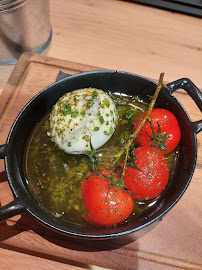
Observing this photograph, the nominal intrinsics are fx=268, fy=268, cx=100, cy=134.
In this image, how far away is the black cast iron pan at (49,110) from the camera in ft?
2.51

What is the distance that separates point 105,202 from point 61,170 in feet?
0.79

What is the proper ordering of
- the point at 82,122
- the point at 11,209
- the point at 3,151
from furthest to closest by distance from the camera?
the point at 82,122 → the point at 3,151 → the point at 11,209

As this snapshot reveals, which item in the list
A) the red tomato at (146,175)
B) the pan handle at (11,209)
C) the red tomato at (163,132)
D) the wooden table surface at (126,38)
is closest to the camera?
the pan handle at (11,209)

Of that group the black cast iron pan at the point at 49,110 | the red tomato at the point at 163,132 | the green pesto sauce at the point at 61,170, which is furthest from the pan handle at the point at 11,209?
the red tomato at the point at 163,132

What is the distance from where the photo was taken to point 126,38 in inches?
59.8

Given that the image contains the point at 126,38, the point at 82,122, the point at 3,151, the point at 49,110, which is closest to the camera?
the point at 3,151

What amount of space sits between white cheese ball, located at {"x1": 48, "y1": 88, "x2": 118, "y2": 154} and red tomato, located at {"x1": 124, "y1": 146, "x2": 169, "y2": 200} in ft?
0.57

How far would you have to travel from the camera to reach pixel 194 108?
3.82 feet

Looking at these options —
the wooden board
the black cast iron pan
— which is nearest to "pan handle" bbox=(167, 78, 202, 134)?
the black cast iron pan

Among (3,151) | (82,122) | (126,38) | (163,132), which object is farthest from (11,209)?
(126,38)

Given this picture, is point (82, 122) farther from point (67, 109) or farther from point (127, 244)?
point (127, 244)

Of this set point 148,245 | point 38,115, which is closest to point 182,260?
point 148,245

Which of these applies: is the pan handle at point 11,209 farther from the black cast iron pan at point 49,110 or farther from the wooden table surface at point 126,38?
the wooden table surface at point 126,38

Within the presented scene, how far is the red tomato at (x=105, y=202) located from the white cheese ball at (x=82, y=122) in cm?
16
